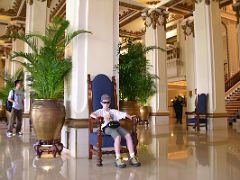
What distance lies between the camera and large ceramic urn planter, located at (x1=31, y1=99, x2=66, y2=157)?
4938 mm

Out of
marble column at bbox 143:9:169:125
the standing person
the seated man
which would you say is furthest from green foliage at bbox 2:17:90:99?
marble column at bbox 143:9:169:125

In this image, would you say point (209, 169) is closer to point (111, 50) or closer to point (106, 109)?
point (106, 109)

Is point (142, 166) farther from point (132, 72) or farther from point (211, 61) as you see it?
point (211, 61)

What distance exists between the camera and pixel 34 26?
988 centimetres

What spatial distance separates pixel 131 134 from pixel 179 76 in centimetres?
1450

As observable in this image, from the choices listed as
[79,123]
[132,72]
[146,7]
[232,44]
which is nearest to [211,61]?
Answer: [146,7]

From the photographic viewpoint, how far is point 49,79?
515cm

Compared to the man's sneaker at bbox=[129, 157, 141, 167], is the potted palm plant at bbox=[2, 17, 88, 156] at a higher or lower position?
higher

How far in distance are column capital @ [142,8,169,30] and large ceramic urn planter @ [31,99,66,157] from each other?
28.8ft

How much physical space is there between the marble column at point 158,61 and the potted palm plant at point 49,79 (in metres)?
7.45

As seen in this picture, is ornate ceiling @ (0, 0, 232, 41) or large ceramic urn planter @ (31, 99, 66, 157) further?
ornate ceiling @ (0, 0, 232, 41)

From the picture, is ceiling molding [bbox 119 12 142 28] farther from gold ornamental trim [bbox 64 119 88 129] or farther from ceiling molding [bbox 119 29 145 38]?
gold ornamental trim [bbox 64 119 88 129]

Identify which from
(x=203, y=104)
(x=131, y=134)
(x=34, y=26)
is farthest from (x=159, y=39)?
(x=131, y=134)

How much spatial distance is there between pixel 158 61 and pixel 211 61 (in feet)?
8.58
